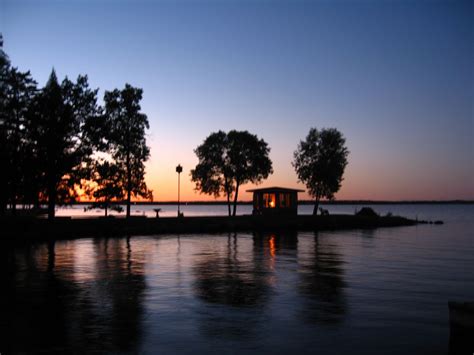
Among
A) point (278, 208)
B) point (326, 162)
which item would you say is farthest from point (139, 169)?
point (326, 162)

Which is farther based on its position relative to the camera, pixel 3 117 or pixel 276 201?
pixel 276 201

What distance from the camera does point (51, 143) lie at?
4522 cm

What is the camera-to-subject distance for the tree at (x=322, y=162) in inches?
3115

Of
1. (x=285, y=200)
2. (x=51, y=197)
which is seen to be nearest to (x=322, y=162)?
(x=285, y=200)

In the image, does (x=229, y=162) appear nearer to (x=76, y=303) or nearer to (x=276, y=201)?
(x=276, y=201)

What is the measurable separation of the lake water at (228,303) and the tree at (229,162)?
46.9 metres

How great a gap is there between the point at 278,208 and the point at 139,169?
2348 centimetres

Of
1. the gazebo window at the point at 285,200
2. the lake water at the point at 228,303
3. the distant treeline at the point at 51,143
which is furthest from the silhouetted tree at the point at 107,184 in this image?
the gazebo window at the point at 285,200

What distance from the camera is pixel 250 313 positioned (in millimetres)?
14320

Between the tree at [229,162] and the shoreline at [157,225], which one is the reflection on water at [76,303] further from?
the tree at [229,162]

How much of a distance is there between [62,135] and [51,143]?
1439 millimetres

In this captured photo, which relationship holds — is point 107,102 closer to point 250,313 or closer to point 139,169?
point 139,169

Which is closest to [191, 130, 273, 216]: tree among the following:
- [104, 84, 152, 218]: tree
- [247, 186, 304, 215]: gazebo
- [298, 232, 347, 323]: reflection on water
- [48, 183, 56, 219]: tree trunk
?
[247, 186, 304, 215]: gazebo

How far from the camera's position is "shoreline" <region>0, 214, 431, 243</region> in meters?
41.9
